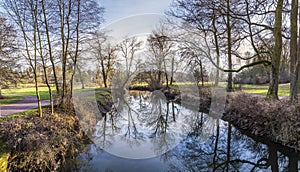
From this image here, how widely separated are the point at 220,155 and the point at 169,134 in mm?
2163

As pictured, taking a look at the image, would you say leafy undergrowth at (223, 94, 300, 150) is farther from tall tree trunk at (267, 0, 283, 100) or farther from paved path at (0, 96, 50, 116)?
paved path at (0, 96, 50, 116)

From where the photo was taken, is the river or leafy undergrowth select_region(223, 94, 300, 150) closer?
the river

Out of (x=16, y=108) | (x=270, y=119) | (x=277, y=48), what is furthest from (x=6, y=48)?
(x=277, y=48)

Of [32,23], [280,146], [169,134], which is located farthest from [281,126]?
[32,23]

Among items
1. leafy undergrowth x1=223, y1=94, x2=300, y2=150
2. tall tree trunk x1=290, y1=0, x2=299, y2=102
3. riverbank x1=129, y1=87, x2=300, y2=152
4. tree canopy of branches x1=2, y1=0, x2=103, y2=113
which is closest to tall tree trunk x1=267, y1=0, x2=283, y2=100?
tall tree trunk x1=290, y1=0, x2=299, y2=102

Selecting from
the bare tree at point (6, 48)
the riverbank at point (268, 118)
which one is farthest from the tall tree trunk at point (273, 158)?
the bare tree at point (6, 48)

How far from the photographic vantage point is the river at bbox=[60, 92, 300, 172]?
4.06 meters

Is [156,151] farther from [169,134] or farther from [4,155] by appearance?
[4,155]

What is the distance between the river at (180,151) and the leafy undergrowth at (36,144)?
342 millimetres

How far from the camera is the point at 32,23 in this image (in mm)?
5117

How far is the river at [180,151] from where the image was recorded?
4.06 metres

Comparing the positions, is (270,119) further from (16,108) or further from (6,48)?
(16,108)

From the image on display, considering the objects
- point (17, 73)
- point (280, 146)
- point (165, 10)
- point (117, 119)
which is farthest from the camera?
point (117, 119)

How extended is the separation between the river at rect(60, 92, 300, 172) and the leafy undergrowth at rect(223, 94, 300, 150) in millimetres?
258
